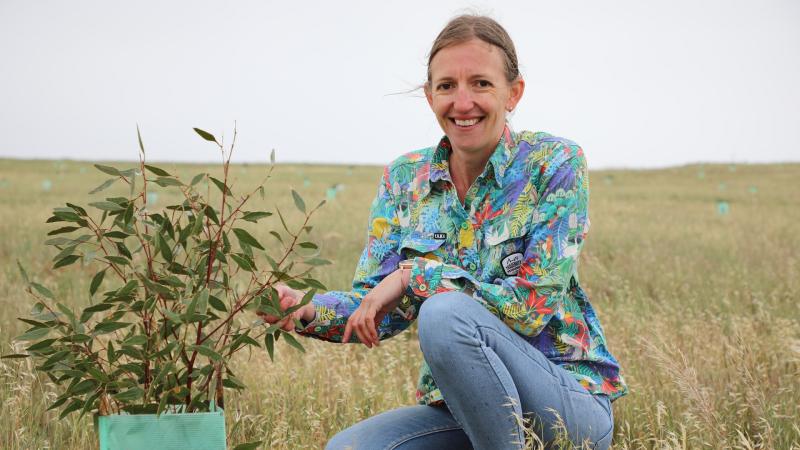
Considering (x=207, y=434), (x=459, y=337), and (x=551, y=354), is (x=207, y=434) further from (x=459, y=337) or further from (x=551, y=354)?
(x=551, y=354)

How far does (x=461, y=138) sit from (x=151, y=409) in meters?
1.22

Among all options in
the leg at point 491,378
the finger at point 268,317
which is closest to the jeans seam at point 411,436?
the leg at point 491,378

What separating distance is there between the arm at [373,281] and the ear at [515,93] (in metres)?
0.50

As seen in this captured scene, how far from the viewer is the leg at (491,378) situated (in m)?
2.35

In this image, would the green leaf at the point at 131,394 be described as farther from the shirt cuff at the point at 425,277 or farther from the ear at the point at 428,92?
the ear at the point at 428,92

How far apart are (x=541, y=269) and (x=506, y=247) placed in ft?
0.56

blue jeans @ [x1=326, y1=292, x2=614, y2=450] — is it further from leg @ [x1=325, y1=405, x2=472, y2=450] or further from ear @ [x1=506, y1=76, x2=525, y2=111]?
ear @ [x1=506, y1=76, x2=525, y2=111]

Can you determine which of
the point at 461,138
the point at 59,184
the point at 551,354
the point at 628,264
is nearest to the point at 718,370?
the point at 551,354

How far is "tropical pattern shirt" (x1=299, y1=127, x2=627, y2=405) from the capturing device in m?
2.52

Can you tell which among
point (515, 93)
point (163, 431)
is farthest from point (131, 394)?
point (515, 93)

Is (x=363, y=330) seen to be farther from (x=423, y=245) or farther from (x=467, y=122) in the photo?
(x=467, y=122)

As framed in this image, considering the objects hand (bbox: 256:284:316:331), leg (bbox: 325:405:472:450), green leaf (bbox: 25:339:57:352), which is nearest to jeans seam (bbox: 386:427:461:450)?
leg (bbox: 325:405:472:450)

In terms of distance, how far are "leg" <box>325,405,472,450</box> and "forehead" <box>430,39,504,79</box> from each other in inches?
43.2

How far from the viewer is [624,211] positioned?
13.2 metres
